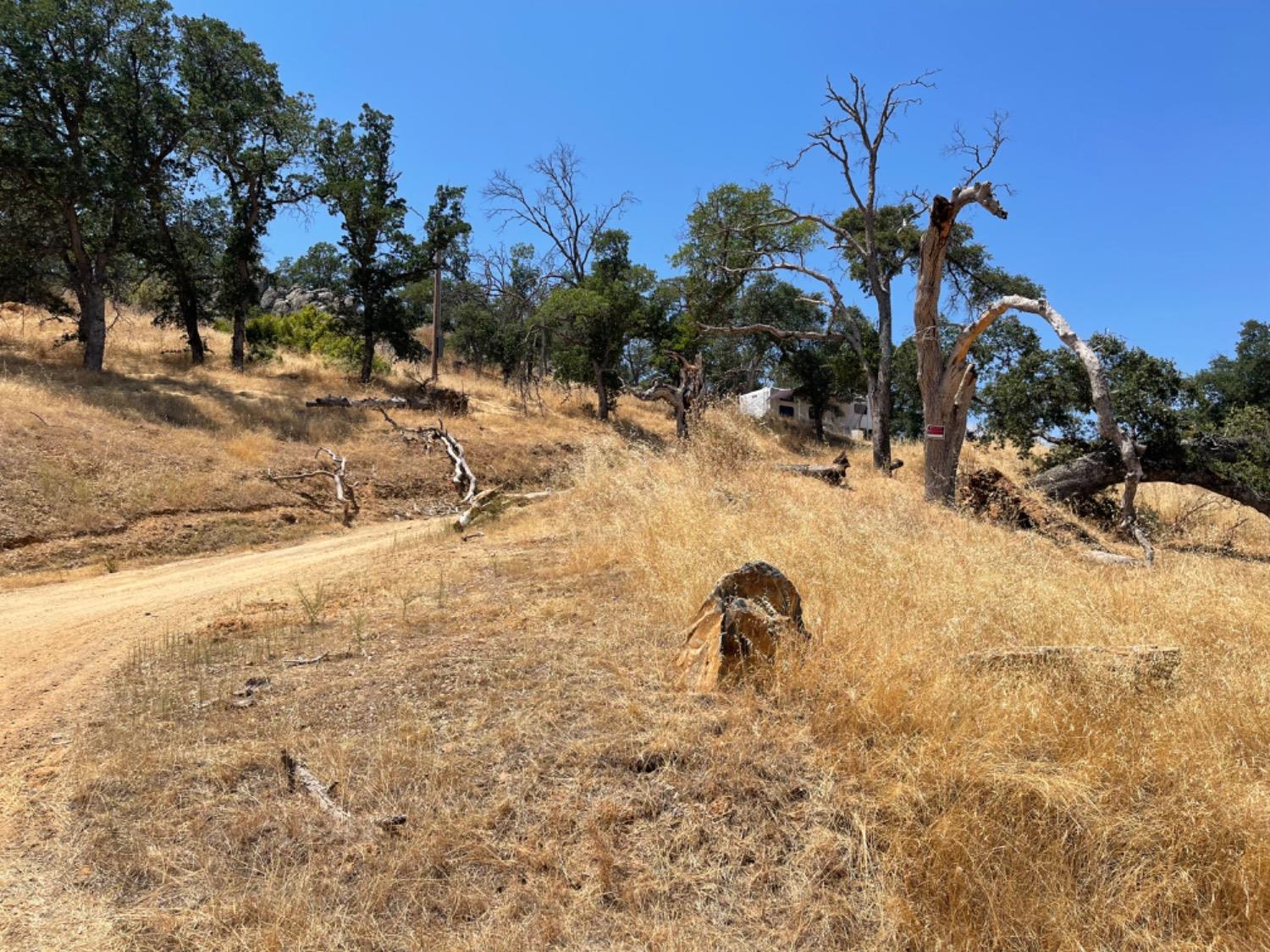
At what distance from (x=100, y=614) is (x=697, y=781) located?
641 cm

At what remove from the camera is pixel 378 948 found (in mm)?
2234

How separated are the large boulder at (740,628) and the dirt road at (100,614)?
11.5 feet

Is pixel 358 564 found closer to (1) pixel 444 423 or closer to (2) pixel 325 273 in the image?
(1) pixel 444 423

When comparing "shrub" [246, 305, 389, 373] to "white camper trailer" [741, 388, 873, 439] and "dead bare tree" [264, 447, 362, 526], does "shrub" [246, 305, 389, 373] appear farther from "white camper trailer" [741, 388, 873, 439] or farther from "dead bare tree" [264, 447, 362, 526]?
"white camper trailer" [741, 388, 873, 439]

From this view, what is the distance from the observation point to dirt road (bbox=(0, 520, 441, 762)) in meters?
4.11

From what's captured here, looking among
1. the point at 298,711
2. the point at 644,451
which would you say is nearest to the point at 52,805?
the point at 298,711

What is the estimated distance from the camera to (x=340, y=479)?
14.3 meters

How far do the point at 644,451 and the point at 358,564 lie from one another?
15.8 ft

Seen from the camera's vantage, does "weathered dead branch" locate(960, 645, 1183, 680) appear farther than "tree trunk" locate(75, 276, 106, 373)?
No

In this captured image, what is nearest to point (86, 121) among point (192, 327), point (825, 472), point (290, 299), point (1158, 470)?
point (192, 327)

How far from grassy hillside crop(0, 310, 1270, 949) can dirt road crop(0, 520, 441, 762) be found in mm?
367

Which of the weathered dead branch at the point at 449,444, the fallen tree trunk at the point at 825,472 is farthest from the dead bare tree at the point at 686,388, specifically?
the weathered dead branch at the point at 449,444

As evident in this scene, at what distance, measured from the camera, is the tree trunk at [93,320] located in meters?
17.9

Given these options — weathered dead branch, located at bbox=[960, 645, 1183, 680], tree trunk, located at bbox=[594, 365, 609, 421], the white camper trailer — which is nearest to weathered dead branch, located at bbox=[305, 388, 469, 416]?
tree trunk, located at bbox=[594, 365, 609, 421]
